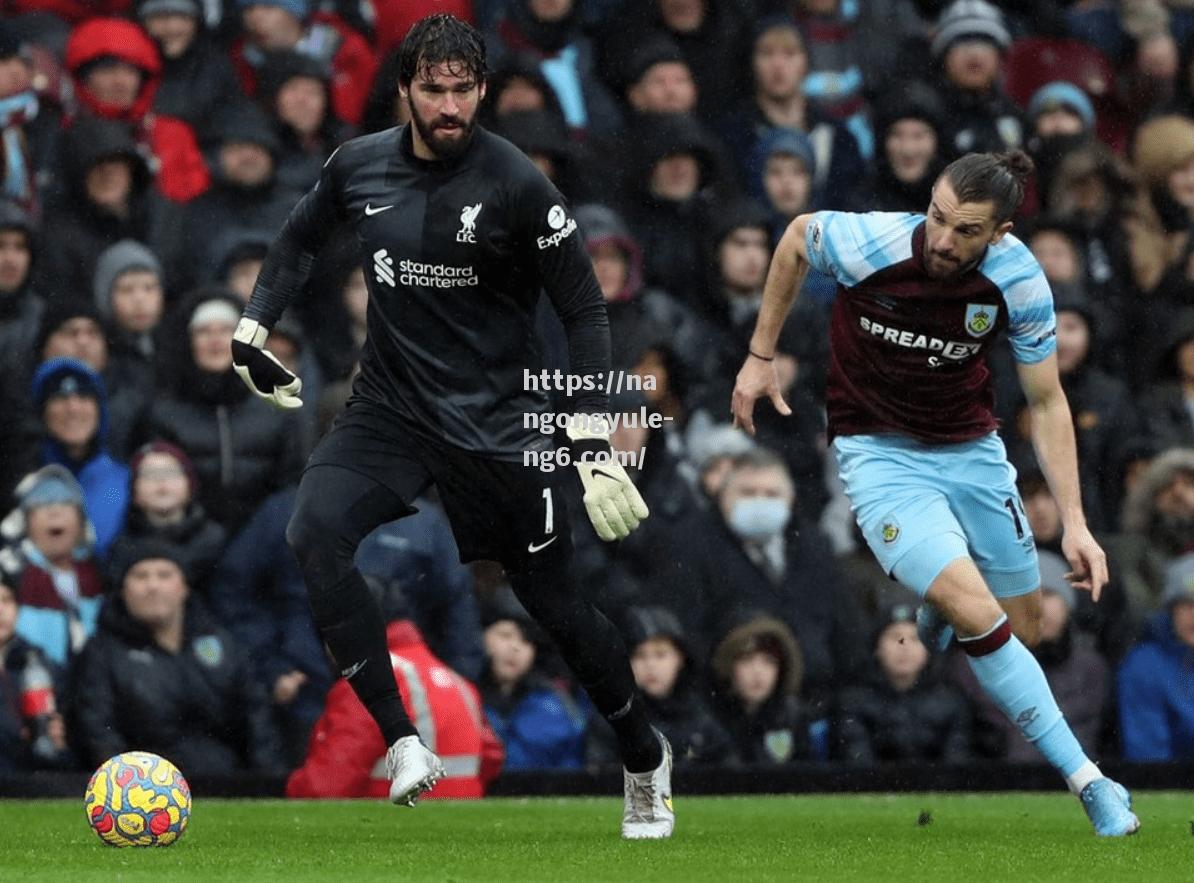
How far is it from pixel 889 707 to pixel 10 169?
187 inches

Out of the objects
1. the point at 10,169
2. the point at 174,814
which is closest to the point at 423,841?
the point at 174,814

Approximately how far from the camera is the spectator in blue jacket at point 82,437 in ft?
33.4

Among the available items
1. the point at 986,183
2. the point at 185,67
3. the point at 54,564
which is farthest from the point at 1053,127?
the point at 54,564

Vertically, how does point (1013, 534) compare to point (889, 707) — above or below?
above

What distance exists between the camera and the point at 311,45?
11.6 m

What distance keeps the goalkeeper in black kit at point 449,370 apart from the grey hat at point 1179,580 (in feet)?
13.3

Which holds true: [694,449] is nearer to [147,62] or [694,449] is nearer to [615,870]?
[147,62]

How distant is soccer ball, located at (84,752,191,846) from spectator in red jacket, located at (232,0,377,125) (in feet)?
16.9

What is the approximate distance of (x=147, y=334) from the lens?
34.8ft

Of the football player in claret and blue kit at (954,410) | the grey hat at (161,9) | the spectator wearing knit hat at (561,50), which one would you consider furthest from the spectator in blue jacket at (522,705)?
the grey hat at (161,9)

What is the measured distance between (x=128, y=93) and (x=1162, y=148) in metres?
5.25

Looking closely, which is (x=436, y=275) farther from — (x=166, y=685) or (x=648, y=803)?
(x=166, y=685)

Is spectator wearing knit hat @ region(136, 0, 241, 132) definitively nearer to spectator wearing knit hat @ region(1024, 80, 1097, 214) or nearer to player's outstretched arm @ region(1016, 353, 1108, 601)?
spectator wearing knit hat @ region(1024, 80, 1097, 214)

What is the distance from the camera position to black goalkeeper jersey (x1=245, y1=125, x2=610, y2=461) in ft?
23.5
